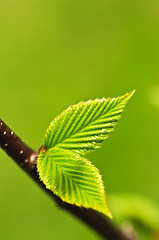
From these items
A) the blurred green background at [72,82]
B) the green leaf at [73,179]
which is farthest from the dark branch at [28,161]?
the blurred green background at [72,82]

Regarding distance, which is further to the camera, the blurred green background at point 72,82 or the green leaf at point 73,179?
the blurred green background at point 72,82

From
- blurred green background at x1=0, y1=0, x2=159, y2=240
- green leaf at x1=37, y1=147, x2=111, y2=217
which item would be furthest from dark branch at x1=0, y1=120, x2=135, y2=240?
blurred green background at x1=0, y1=0, x2=159, y2=240

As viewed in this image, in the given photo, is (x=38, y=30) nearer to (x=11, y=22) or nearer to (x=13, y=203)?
(x=11, y=22)

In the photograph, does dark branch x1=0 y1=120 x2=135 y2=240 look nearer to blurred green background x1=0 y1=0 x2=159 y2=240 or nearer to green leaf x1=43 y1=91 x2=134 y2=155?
green leaf x1=43 y1=91 x2=134 y2=155

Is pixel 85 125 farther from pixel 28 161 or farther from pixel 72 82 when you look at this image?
pixel 72 82

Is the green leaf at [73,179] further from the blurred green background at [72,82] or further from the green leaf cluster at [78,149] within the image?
the blurred green background at [72,82]

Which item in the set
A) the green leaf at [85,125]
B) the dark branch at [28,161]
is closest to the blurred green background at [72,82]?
the dark branch at [28,161]
